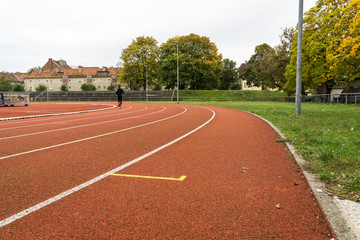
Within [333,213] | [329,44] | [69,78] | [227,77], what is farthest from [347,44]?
[69,78]

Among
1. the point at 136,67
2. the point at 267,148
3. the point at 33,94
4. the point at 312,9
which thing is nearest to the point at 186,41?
the point at 136,67

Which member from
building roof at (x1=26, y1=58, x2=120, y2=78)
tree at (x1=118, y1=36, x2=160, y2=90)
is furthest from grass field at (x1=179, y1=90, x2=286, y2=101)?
building roof at (x1=26, y1=58, x2=120, y2=78)

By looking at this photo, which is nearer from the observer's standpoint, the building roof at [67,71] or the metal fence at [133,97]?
the metal fence at [133,97]

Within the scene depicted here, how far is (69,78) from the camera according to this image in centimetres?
9088

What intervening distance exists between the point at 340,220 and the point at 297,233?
535mm

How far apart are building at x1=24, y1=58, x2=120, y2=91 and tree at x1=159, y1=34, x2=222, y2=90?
139ft

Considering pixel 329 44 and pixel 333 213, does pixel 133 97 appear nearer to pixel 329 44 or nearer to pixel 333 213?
pixel 329 44

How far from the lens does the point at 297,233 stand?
8.16 ft

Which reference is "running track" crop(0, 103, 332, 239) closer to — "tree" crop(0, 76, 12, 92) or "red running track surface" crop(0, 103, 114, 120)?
"red running track surface" crop(0, 103, 114, 120)

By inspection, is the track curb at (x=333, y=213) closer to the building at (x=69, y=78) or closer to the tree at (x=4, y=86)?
the tree at (x=4, y=86)

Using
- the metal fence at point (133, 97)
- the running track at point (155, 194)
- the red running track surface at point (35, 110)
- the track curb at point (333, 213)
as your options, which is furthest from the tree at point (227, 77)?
the track curb at point (333, 213)

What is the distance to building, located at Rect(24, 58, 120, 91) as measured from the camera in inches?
3570

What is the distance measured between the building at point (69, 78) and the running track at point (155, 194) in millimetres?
88998

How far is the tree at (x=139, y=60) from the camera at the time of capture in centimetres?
5688
